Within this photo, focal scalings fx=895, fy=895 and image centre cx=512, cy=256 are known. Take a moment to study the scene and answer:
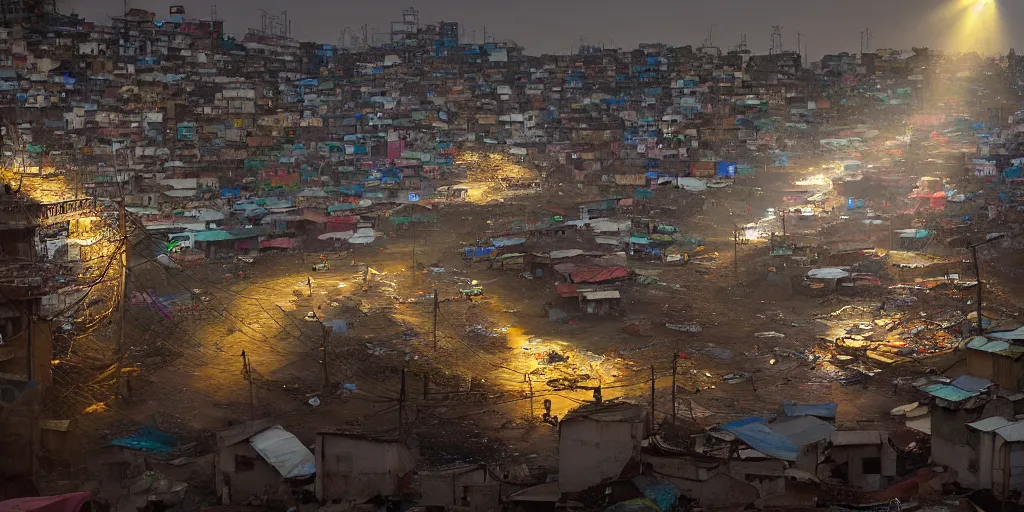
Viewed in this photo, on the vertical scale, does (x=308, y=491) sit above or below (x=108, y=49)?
below

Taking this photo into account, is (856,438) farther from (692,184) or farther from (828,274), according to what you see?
(692,184)

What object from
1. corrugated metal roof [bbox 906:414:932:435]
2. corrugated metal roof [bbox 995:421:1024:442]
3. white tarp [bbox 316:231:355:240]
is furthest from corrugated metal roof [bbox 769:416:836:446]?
white tarp [bbox 316:231:355:240]

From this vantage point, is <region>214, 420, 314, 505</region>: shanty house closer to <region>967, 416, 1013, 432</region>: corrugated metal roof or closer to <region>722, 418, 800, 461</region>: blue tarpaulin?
<region>722, 418, 800, 461</region>: blue tarpaulin

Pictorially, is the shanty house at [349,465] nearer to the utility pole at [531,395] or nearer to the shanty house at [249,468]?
the shanty house at [249,468]

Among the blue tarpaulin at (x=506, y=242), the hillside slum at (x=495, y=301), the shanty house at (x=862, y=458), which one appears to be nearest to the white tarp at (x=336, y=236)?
the hillside slum at (x=495, y=301)

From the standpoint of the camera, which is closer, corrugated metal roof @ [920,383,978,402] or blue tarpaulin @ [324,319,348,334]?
corrugated metal roof @ [920,383,978,402]

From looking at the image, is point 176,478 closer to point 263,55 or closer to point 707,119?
point 707,119

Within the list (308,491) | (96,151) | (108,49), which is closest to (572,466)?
(308,491)
